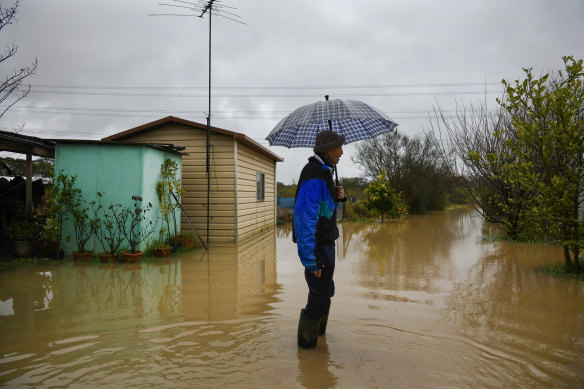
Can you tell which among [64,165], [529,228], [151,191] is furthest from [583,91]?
[64,165]

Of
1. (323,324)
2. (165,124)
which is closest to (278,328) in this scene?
(323,324)

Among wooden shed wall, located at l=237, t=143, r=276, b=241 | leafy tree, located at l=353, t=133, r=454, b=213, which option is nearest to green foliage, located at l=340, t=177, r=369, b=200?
leafy tree, located at l=353, t=133, r=454, b=213

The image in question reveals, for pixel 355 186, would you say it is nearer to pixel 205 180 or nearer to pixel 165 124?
pixel 205 180

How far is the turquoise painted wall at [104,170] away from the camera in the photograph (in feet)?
27.8

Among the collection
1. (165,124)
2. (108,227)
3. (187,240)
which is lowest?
(187,240)

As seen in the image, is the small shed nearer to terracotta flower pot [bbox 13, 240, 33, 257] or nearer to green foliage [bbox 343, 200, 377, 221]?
terracotta flower pot [bbox 13, 240, 33, 257]

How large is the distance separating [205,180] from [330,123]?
7.32 metres

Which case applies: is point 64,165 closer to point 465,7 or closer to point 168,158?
point 168,158

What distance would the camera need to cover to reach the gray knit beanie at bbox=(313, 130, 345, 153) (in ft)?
11.7

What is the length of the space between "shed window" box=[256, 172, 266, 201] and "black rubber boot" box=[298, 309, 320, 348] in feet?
35.2

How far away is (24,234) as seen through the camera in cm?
818

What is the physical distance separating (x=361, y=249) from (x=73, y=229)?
21.4 feet

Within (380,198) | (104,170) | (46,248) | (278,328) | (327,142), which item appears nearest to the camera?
(327,142)

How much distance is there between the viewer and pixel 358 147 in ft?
88.6
